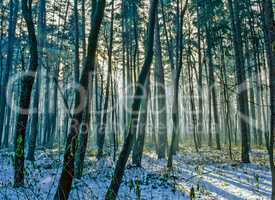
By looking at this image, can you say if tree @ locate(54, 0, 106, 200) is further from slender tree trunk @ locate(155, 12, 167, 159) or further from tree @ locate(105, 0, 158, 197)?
slender tree trunk @ locate(155, 12, 167, 159)

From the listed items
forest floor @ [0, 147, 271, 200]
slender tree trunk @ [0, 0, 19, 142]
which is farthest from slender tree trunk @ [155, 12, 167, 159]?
slender tree trunk @ [0, 0, 19, 142]

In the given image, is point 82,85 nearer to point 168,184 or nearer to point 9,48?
point 168,184

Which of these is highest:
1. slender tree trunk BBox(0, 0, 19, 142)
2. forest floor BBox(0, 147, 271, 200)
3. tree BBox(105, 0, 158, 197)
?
slender tree trunk BBox(0, 0, 19, 142)

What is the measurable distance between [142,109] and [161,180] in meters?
3.97

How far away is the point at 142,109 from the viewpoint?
11969 mm

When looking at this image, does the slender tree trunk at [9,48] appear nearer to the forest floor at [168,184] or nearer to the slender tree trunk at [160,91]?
the forest floor at [168,184]

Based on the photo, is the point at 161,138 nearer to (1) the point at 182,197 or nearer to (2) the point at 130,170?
(2) the point at 130,170

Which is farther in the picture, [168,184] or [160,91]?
[160,91]

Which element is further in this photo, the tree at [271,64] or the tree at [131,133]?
the tree at [131,133]

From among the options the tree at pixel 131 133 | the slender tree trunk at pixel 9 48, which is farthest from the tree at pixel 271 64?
the slender tree trunk at pixel 9 48

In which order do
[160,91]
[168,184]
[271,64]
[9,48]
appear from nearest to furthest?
[271,64] < [168,184] < [160,91] < [9,48]

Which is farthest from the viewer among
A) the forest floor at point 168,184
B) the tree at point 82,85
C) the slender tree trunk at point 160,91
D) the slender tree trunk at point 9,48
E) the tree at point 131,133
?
the slender tree trunk at point 9,48

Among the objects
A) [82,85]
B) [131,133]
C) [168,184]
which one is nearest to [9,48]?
[168,184]

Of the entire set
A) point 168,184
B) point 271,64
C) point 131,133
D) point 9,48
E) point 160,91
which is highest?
point 9,48
